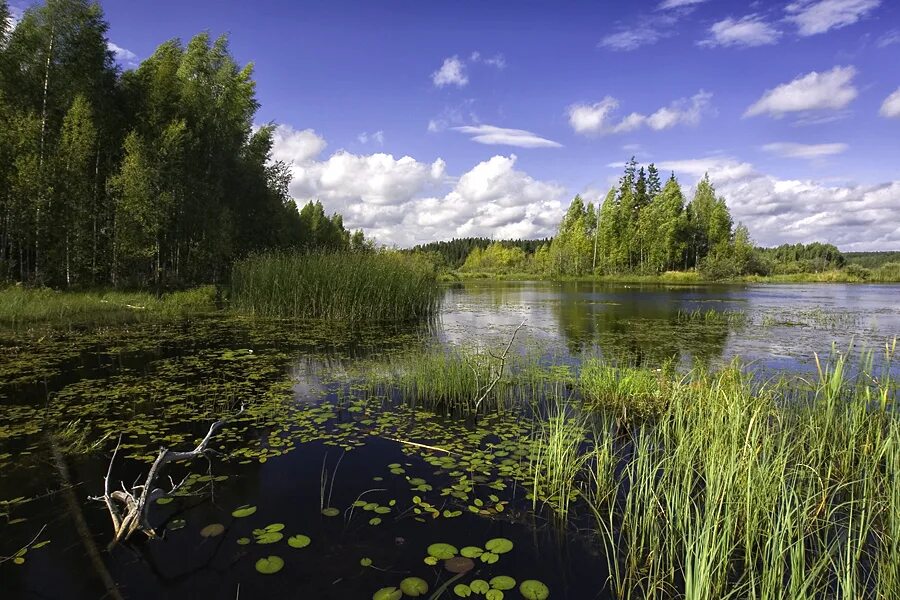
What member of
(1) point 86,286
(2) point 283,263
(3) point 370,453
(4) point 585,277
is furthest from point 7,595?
(4) point 585,277

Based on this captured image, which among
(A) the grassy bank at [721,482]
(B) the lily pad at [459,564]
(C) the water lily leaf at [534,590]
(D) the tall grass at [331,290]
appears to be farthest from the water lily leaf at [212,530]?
(D) the tall grass at [331,290]

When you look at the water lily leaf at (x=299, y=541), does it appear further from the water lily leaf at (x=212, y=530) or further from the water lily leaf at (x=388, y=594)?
the water lily leaf at (x=388, y=594)

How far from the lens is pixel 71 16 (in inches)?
622

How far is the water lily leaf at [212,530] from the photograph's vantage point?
3252 mm

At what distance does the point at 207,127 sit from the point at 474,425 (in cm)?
2297

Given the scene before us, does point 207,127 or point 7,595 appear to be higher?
point 207,127

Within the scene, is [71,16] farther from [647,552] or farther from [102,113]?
[647,552]

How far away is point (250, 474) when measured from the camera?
4.19m

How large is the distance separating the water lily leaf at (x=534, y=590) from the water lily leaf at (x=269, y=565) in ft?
4.99

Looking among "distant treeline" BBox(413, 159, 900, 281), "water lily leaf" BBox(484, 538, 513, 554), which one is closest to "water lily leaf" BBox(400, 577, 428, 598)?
"water lily leaf" BBox(484, 538, 513, 554)

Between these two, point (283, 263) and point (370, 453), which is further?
point (283, 263)

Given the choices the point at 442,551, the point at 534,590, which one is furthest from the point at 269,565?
the point at 534,590

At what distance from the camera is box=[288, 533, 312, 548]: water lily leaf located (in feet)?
10.3

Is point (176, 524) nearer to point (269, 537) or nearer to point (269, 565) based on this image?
point (269, 537)
